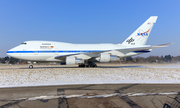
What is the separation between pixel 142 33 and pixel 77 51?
486 inches

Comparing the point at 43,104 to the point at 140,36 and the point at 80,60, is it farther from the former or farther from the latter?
the point at 140,36

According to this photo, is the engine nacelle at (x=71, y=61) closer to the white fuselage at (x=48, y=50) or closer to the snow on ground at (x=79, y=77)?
the white fuselage at (x=48, y=50)

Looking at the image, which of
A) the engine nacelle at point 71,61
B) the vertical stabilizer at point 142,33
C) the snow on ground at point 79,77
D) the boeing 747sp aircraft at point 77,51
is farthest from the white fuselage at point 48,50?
the snow on ground at point 79,77

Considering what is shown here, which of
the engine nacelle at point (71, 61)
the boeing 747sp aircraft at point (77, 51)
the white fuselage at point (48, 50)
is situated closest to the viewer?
the engine nacelle at point (71, 61)

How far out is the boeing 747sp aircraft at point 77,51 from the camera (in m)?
21.6

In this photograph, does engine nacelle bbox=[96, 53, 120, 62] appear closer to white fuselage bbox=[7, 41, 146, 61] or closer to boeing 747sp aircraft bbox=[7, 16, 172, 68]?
boeing 747sp aircraft bbox=[7, 16, 172, 68]

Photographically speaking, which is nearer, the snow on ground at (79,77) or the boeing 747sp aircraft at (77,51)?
the snow on ground at (79,77)

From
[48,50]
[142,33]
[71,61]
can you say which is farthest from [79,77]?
[142,33]

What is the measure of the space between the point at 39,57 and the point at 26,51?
222 centimetres

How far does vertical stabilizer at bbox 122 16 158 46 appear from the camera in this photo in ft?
81.9

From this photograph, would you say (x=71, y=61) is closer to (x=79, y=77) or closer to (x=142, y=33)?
(x=79, y=77)

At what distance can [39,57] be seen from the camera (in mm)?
22422

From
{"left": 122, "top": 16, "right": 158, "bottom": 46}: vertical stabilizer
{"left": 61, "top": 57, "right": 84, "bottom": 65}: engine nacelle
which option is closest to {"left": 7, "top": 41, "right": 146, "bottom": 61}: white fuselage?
{"left": 61, "top": 57, "right": 84, "bottom": 65}: engine nacelle

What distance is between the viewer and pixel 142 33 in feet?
82.1
